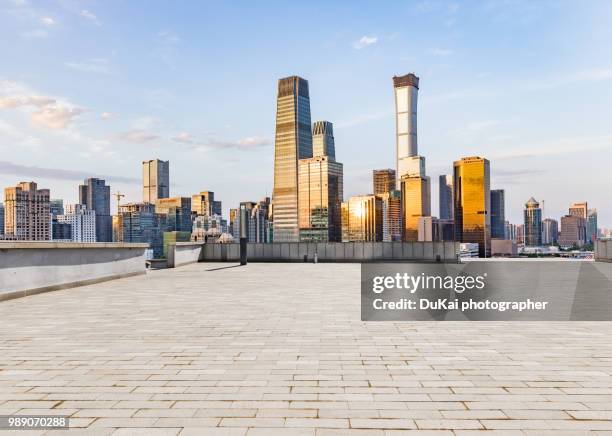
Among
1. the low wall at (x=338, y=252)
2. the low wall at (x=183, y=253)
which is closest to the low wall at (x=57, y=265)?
the low wall at (x=183, y=253)

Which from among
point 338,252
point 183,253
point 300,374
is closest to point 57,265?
point 183,253

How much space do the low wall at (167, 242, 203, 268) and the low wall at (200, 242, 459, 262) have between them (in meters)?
0.81

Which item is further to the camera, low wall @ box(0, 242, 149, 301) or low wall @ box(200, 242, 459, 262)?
low wall @ box(200, 242, 459, 262)

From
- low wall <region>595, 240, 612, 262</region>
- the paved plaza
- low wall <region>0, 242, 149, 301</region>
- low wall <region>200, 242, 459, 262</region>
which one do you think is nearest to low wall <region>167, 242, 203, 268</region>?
low wall <region>200, 242, 459, 262</region>

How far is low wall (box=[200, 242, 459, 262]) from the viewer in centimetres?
3002

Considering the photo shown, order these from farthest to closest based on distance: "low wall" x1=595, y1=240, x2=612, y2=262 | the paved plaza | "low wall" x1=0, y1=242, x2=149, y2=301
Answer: "low wall" x1=595, y1=240, x2=612, y2=262
"low wall" x1=0, y1=242, x2=149, y2=301
the paved plaza

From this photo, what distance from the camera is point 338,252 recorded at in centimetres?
3125

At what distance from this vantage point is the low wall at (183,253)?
27.6 m

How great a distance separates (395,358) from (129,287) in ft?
42.5

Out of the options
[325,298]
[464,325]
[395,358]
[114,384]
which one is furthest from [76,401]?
[325,298]

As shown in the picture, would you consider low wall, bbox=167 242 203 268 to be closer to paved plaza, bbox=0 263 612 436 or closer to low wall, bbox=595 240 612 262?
paved plaza, bbox=0 263 612 436

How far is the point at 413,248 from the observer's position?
1187 inches

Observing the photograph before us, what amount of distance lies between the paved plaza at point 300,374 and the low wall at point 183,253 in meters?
15.8

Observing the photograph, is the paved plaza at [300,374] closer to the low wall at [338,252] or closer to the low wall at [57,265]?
the low wall at [57,265]
